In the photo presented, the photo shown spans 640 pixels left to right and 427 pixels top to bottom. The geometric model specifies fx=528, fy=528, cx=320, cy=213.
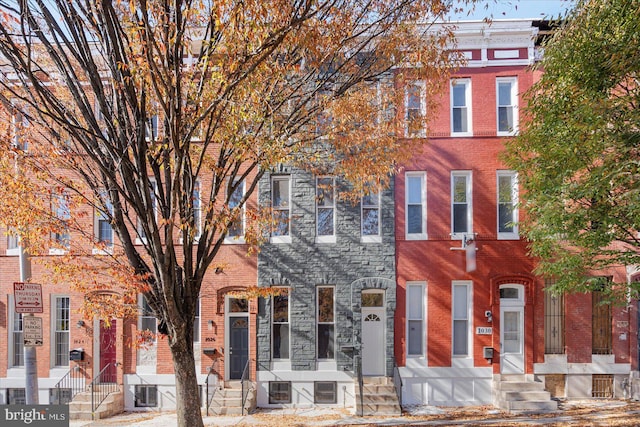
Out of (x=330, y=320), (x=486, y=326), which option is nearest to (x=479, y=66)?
(x=486, y=326)

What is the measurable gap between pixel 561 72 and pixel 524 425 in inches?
312

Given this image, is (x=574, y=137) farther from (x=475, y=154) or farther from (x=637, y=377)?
(x=637, y=377)

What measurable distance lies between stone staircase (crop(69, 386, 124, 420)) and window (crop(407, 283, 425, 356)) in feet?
27.8

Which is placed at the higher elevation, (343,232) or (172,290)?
(343,232)

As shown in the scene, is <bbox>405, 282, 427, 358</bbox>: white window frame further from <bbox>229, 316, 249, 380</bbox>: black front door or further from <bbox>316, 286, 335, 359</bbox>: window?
<bbox>229, 316, 249, 380</bbox>: black front door

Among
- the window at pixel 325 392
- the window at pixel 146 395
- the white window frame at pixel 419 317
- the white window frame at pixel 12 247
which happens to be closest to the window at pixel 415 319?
the white window frame at pixel 419 317

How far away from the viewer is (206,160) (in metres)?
10.4

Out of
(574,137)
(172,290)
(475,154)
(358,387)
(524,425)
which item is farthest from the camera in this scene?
(475,154)

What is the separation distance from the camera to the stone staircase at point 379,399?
13.8m

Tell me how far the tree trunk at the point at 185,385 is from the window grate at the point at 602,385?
11580mm

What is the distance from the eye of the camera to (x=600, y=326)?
15336mm

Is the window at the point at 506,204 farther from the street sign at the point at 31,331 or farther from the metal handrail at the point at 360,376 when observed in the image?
the street sign at the point at 31,331

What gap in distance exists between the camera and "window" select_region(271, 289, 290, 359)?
15594mm

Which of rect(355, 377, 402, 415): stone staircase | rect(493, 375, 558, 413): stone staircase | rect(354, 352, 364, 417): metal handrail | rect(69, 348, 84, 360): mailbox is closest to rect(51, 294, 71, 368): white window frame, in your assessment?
rect(69, 348, 84, 360): mailbox
